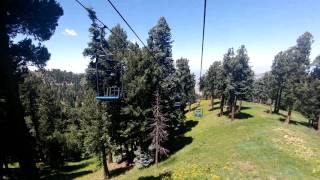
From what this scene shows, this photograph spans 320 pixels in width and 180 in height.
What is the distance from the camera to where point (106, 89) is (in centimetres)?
3503

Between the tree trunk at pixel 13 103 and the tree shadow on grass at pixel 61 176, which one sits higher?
the tree trunk at pixel 13 103

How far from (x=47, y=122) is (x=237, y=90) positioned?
3733cm

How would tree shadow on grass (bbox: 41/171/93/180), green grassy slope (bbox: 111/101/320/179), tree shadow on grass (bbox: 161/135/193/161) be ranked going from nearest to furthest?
green grassy slope (bbox: 111/101/320/179) < tree shadow on grass (bbox: 41/171/93/180) < tree shadow on grass (bbox: 161/135/193/161)

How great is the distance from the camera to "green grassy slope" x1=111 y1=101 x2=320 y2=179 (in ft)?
92.3

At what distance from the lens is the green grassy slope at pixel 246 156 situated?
28.1 meters

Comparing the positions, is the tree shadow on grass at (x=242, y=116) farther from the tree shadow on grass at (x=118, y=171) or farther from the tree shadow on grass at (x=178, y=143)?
the tree shadow on grass at (x=118, y=171)

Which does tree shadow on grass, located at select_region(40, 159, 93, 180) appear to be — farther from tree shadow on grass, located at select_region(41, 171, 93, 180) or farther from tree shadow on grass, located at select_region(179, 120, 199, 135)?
tree shadow on grass, located at select_region(179, 120, 199, 135)

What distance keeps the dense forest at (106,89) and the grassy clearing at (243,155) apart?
3.72 metres

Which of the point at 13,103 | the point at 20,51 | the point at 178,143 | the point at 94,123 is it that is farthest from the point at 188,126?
the point at 13,103

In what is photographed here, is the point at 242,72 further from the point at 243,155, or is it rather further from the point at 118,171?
the point at 118,171

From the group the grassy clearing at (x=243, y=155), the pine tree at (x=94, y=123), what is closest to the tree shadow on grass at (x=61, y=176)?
the grassy clearing at (x=243, y=155)

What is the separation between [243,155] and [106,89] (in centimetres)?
1960

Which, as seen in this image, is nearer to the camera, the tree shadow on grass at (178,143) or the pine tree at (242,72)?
the tree shadow on grass at (178,143)

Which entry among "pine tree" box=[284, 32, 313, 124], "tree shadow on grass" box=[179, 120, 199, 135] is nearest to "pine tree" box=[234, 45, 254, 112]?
"pine tree" box=[284, 32, 313, 124]
